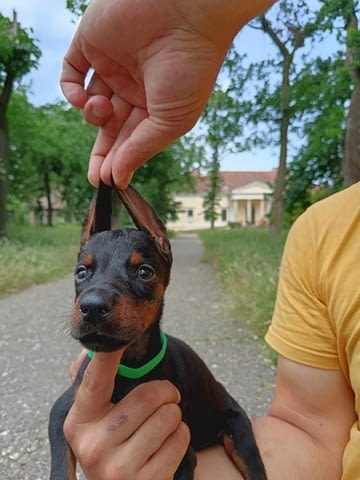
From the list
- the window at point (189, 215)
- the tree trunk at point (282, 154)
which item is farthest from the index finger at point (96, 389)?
the window at point (189, 215)

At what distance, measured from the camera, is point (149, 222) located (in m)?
1.49

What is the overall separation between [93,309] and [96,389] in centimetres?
17

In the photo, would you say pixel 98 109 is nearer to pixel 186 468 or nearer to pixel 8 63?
pixel 186 468

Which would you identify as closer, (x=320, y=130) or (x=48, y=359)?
(x=48, y=359)

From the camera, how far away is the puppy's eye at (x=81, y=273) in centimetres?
134

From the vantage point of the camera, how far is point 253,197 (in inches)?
2082

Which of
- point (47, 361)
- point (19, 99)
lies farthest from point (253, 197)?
point (47, 361)

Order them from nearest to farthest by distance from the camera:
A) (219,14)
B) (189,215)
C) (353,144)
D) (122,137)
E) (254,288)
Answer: (219,14)
(122,137)
(353,144)
(254,288)
(189,215)

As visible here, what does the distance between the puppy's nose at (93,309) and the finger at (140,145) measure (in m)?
0.28

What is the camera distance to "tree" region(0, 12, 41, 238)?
413 inches

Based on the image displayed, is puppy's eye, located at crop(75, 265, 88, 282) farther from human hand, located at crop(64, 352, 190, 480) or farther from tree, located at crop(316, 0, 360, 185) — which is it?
tree, located at crop(316, 0, 360, 185)

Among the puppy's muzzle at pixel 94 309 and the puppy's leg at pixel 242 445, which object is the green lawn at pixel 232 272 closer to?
the puppy's leg at pixel 242 445

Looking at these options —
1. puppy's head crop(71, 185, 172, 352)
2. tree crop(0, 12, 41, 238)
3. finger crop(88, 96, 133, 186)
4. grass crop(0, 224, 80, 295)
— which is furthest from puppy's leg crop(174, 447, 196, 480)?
tree crop(0, 12, 41, 238)

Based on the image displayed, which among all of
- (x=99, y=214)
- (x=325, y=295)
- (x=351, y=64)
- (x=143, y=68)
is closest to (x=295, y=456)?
(x=325, y=295)
